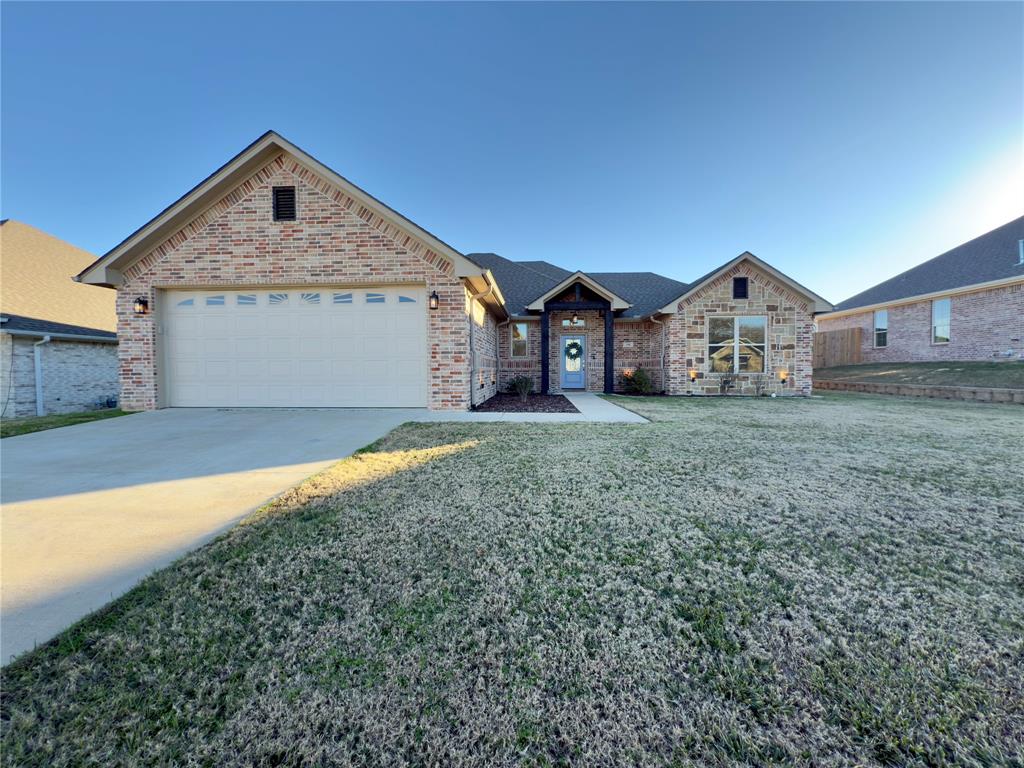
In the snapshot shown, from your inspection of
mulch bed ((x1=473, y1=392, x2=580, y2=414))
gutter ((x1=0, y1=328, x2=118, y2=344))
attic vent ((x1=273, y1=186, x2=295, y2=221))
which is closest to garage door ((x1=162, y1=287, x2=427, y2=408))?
attic vent ((x1=273, y1=186, x2=295, y2=221))

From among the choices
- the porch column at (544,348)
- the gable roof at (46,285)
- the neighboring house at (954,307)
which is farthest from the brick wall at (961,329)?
the gable roof at (46,285)

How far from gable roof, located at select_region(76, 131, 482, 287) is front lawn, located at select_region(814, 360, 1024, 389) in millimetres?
15616

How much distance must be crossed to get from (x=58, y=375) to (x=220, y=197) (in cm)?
799

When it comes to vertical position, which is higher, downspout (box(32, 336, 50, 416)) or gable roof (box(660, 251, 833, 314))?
gable roof (box(660, 251, 833, 314))

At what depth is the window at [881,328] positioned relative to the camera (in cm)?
1815

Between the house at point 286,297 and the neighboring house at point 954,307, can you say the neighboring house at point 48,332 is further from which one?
the neighboring house at point 954,307

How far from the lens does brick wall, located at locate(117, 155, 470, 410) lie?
26.5 ft

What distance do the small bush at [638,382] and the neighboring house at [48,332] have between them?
1674 centimetres

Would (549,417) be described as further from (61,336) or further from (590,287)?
(61,336)

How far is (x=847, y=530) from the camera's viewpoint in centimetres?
262

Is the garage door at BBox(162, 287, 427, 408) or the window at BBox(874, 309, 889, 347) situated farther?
the window at BBox(874, 309, 889, 347)

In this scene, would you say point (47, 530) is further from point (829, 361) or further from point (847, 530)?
point (829, 361)

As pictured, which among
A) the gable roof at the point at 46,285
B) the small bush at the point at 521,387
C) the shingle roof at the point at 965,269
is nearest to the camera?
the gable roof at the point at 46,285

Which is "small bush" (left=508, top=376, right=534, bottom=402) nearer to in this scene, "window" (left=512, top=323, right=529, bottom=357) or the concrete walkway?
"window" (left=512, top=323, right=529, bottom=357)
